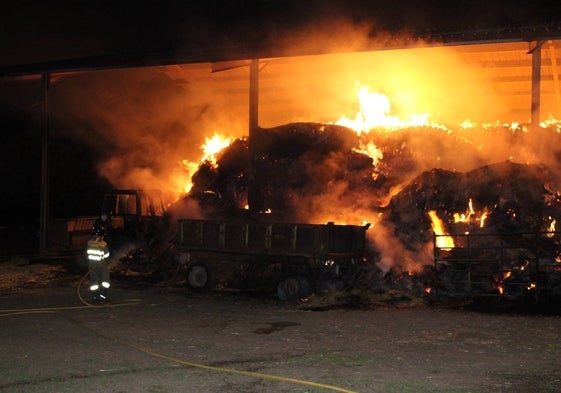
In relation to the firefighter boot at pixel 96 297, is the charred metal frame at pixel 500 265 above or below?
above

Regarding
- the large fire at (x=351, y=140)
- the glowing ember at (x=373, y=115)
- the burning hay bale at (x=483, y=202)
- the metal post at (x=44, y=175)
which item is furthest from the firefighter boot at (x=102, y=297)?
the glowing ember at (x=373, y=115)

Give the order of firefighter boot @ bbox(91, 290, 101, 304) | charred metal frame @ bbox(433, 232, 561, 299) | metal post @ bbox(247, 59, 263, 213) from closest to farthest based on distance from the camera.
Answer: firefighter boot @ bbox(91, 290, 101, 304) < charred metal frame @ bbox(433, 232, 561, 299) < metal post @ bbox(247, 59, 263, 213)

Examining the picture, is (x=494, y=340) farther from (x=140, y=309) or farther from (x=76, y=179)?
(x=76, y=179)

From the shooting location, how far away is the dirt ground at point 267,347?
681cm

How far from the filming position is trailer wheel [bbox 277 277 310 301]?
44.3ft

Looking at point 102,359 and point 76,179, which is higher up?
point 76,179

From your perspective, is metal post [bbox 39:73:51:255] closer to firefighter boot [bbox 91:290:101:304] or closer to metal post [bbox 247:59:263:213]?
metal post [bbox 247:59:263:213]

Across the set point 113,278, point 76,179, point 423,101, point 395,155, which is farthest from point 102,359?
point 76,179

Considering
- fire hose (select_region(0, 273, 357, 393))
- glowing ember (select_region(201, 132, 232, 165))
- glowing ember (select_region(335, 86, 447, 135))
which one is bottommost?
fire hose (select_region(0, 273, 357, 393))

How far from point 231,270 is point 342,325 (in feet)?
18.0

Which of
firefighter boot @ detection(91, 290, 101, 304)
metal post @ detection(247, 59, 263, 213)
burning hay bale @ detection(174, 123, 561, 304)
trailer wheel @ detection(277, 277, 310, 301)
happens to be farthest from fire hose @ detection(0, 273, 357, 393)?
metal post @ detection(247, 59, 263, 213)

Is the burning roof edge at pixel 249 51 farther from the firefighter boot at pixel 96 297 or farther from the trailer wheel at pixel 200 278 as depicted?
the firefighter boot at pixel 96 297

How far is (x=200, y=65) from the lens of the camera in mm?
20484

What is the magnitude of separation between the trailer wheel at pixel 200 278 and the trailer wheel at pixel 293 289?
2.25 m
